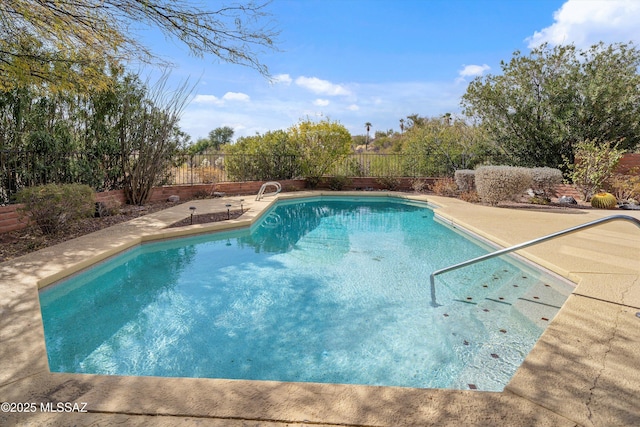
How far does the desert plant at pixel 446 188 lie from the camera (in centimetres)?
1294

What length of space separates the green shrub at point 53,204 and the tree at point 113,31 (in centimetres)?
173

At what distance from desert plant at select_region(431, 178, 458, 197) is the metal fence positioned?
1689 millimetres

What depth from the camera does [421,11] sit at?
9328mm

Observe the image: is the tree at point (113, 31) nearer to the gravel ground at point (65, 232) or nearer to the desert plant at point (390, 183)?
the gravel ground at point (65, 232)

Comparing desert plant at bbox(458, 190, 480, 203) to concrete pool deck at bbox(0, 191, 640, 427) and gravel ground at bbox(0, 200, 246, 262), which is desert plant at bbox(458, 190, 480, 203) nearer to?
gravel ground at bbox(0, 200, 246, 262)

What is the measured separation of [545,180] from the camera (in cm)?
1056

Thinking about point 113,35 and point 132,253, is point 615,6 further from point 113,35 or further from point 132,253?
point 132,253

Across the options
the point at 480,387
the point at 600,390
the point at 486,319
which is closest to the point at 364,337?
the point at 480,387

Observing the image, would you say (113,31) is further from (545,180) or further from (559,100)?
(559,100)

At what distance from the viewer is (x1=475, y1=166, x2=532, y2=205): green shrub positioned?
387 inches

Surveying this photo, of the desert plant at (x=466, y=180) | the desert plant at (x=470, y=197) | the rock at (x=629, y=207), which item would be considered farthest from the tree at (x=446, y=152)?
the rock at (x=629, y=207)

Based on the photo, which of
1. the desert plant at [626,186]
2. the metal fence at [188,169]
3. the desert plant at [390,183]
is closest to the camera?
→ the metal fence at [188,169]

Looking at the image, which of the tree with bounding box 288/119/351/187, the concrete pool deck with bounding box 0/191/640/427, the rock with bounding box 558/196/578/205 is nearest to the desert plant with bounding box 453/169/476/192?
the rock with bounding box 558/196/578/205

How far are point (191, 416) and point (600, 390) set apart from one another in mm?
2477
